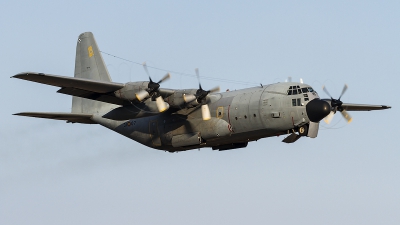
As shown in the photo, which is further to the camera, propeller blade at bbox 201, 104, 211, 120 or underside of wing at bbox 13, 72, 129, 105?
propeller blade at bbox 201, 104, 211, 120

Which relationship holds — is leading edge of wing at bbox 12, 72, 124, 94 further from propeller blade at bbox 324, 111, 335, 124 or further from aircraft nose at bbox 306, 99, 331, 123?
propeller blade at bbox 324, 111, 335, 124

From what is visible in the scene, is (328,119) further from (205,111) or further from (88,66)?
(88,66)

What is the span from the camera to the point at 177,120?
3030cm

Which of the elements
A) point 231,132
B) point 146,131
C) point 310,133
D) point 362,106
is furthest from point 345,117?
point 146,131

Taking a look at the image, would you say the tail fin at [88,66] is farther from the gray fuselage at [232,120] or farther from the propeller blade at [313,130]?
the propeller blade at [313,130]

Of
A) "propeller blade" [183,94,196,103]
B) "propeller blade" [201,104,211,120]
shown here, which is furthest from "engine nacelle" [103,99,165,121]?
"propeller blade" [201,104,211,120]

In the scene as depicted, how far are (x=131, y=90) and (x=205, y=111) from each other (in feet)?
10.2

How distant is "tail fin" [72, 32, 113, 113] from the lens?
3388 centimetres

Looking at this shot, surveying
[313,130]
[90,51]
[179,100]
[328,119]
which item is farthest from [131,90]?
[328,119]

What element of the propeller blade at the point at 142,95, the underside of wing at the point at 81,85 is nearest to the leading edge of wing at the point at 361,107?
the propeller blade at the point at 142,95

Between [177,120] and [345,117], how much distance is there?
7285mm

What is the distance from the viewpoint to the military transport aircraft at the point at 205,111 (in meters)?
28.2

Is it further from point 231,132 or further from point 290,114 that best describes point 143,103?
point 290,114

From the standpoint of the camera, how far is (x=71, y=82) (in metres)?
27.7
